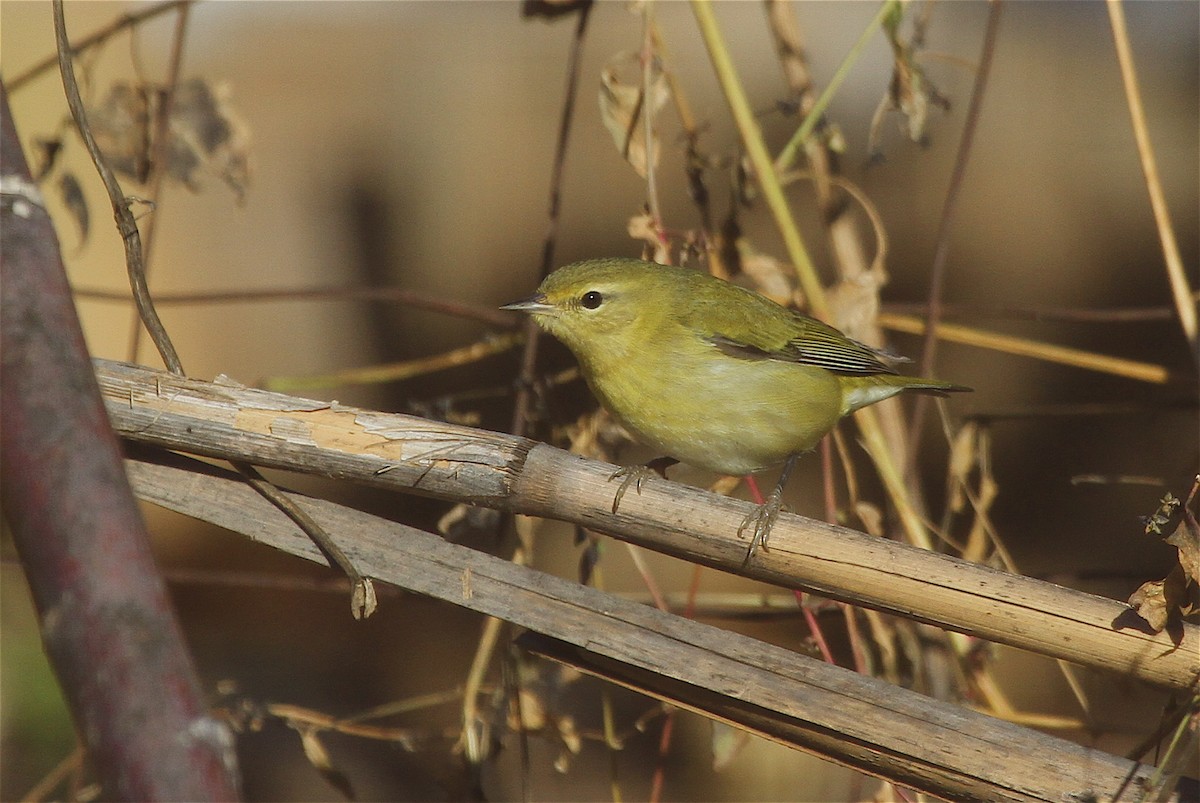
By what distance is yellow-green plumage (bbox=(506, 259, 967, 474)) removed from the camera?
3.00 meters

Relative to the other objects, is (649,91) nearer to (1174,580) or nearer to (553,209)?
(553,209)

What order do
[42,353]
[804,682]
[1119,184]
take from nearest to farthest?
[42,353] < [804,682] < [1119,184]

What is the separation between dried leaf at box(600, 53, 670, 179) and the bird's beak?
51 centimetres

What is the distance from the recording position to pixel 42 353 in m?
1.18

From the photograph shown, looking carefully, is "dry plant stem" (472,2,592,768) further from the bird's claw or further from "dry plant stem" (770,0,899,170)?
the bird's claw

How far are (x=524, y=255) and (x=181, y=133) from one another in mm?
1915

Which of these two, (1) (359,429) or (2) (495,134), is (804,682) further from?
(2) (495,134)

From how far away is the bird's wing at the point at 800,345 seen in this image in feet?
10.6

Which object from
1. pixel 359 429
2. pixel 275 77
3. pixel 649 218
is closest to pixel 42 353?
pixel 359 429

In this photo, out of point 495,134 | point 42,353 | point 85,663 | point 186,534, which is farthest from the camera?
point 186,534

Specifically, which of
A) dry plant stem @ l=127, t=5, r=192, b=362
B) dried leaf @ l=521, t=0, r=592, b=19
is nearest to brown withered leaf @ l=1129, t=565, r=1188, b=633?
dried leaf @ l=521, t=0, r=592, b=19

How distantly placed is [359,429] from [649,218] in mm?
1317

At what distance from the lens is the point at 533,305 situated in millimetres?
3080

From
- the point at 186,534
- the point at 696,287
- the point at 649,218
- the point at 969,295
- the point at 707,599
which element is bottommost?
the point at 186,534
